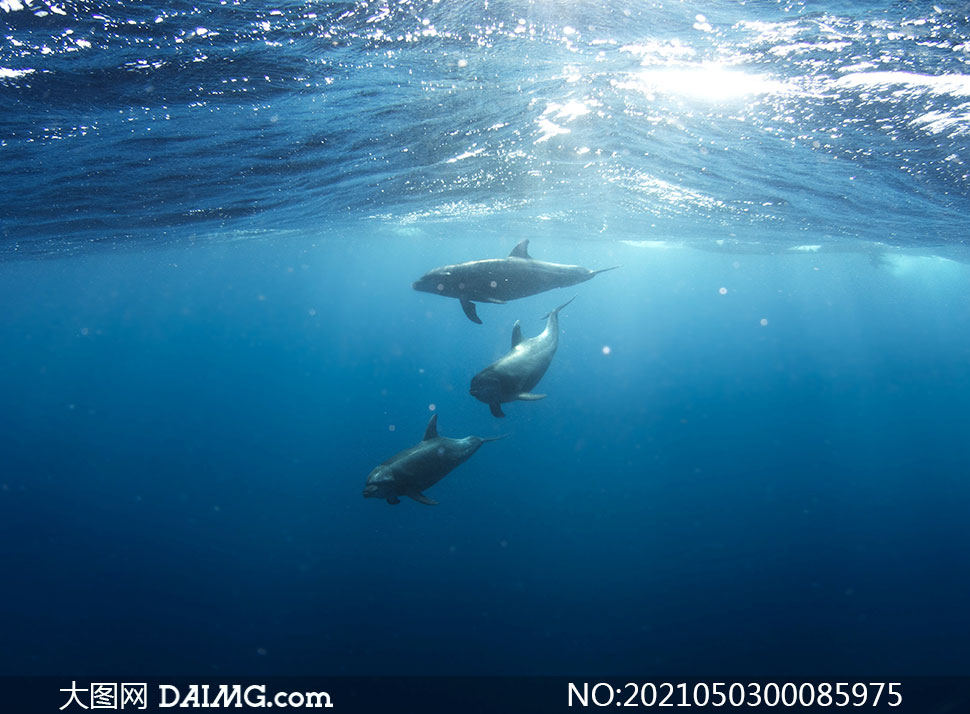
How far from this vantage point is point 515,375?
25.3 ft

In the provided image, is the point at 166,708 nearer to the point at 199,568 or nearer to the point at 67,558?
the point at 199,568

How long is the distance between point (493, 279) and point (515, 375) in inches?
66.5

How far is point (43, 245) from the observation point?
27922mm

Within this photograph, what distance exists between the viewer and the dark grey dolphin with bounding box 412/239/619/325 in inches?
313

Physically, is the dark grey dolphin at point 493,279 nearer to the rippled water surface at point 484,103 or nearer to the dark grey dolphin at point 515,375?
the dark grey dolphin at point 515,375

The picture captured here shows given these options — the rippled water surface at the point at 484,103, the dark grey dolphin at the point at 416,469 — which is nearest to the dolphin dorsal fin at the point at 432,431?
the dark grey dolphin at the point at 416,469

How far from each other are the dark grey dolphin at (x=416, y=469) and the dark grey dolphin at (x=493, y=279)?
7.14 ft

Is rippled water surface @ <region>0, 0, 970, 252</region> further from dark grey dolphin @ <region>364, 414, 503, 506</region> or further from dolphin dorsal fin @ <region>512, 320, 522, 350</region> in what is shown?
dark grey dolphin @ <region>364, 414, 503, 506</region>

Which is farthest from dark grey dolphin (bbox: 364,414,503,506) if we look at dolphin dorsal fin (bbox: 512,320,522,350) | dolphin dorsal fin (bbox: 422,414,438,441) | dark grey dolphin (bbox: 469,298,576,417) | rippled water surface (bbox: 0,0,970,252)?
rippled water surface (bbox: 0,0,970,252)

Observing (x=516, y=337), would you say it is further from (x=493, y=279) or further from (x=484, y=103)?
(x=484, y=103)

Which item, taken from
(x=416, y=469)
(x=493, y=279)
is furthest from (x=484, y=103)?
(x=416, y=469)

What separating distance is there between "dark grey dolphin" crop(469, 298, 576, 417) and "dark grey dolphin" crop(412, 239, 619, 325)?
76cm

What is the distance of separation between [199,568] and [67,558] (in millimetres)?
6866

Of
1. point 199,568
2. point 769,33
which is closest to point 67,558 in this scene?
point 199,568
